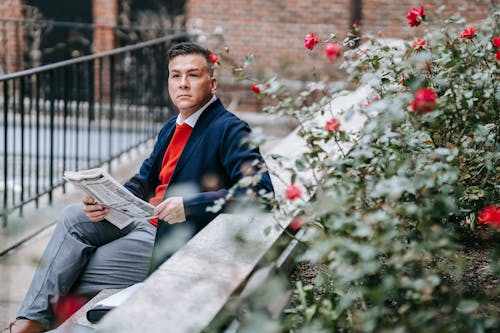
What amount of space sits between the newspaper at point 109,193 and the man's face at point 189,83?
1.49 ft

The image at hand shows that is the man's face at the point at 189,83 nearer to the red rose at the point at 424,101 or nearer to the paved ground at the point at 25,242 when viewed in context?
the paved ground at the point at 25,242

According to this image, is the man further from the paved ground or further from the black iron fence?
the black iron fence

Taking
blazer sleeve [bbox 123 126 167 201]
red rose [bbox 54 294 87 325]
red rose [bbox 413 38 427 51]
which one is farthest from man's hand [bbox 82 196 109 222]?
red rose [bbox 413 38 427 51]

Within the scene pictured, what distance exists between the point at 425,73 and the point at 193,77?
100cm

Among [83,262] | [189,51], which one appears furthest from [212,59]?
[83,262]

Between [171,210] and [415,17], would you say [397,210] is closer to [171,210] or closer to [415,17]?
[171,210]

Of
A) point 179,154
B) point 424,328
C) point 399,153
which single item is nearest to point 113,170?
point 179,154

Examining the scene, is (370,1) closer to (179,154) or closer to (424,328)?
(179,154)

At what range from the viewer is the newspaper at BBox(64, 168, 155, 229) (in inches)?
132

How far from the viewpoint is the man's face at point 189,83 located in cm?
366

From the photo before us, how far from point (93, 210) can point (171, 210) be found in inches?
15.0

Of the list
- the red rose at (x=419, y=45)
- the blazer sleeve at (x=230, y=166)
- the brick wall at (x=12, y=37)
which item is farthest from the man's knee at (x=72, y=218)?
the brick wall at (x=12, y=37)

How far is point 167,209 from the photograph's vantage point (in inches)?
133

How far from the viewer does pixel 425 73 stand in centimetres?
379
